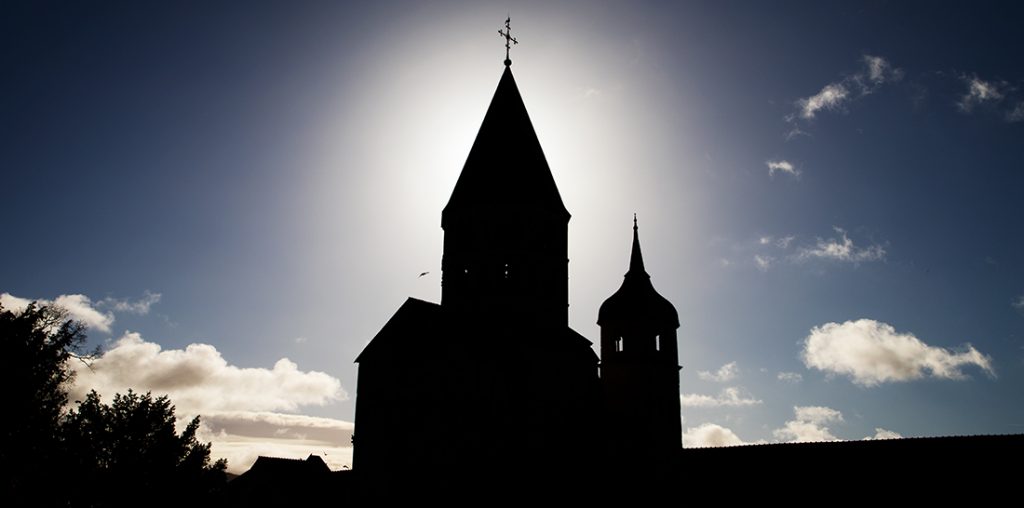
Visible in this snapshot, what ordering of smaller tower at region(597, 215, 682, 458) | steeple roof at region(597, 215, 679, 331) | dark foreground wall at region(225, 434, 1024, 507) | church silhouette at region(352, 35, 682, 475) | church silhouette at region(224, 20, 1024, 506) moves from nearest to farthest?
1. dark foreground wall at region(225, 434, 1024, 507)
2. church silhouette at region(224, 20, 1024, 506)
3. church silhouette at region(352, 35, 682, 475)
4. smaller tower at region(597, 215, 682, 458)
5. steeple roof at region(597, 215, 679, 331)

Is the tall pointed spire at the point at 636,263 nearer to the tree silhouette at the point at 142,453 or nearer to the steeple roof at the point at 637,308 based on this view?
the steeple roof at the point at 637,308

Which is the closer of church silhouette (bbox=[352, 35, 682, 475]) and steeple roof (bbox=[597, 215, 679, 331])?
church silhouette (bbox=[352, 35, 682, 475])

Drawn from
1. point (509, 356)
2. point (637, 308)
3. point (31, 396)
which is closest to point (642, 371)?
point (637, 308)

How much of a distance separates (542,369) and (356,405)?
608 cm

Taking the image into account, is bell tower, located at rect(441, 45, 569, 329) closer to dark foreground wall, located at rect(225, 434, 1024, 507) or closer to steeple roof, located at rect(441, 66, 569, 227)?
steeple roof, located at rect(441, 66, 569, 227)

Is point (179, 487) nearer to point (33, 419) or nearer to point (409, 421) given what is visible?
point (33, 419)

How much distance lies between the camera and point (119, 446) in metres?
30.1

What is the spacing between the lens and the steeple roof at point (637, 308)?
23.4 m

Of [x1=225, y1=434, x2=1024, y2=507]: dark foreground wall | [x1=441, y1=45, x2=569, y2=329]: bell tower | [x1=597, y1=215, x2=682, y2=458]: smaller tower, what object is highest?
[x1=441, y1=45, x2=569, y2=329]: bell tower

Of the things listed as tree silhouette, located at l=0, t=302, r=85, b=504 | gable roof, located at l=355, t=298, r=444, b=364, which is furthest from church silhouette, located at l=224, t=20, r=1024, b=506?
tree silhouette, located at l=0, t=302, r=85, b=504

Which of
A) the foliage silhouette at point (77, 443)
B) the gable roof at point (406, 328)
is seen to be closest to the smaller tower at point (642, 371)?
the gable roof at point (406, 328)

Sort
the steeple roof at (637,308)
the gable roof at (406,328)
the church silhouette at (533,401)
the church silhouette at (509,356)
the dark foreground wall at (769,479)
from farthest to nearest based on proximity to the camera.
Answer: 1. the steeple roof at (637,308)
2. the gable roof at (406,328)
3. the church silhouette at (509,356)
4. the church silhouette at (533,401)
5. the dark foreground wall at (769,479)

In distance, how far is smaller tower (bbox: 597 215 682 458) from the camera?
22594mm

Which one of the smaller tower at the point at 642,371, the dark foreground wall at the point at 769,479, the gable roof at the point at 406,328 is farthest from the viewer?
the smaller tower at the point at 642,371
